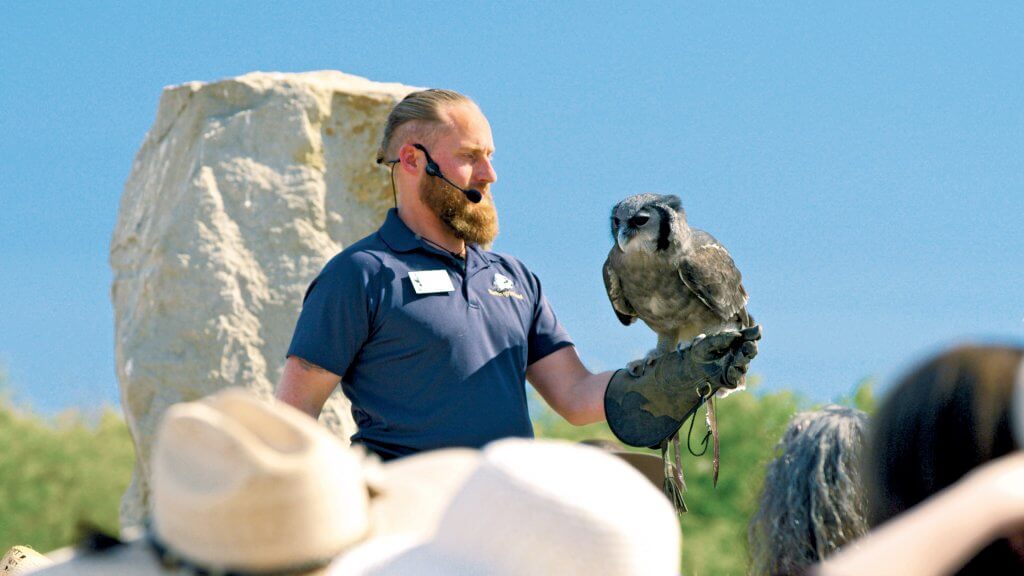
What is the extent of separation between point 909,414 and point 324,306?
85.5 inches

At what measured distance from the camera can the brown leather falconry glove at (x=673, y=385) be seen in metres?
3.13

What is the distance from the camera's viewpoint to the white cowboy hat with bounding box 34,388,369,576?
3.84 feet

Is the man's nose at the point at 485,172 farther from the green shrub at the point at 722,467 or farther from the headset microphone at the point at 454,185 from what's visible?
the green shrub at the point at 722,467

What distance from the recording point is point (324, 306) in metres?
3.07

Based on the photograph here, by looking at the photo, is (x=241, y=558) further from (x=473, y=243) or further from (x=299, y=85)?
(x=299, y=85)

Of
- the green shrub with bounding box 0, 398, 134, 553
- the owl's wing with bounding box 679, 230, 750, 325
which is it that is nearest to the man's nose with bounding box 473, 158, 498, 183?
the owl's wing with bounding box 679, 230, 750, 325

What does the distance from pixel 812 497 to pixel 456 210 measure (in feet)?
4.87

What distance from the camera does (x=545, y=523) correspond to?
112 centimetres

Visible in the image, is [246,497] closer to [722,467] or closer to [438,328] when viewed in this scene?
[438,328]

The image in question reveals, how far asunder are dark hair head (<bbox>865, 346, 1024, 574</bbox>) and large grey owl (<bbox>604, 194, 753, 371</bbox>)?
288cm

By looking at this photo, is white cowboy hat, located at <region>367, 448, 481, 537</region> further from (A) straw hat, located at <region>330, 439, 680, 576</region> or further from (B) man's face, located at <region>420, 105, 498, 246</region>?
(B) man's face, located at <region>420, 105, 498, 246</region>

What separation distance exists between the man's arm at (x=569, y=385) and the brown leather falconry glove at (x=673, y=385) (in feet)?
0.19

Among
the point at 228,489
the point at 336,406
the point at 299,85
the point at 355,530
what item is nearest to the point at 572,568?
the point at 355,530

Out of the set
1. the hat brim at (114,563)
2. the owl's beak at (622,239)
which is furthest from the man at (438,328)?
the hat brim at (114,563)
